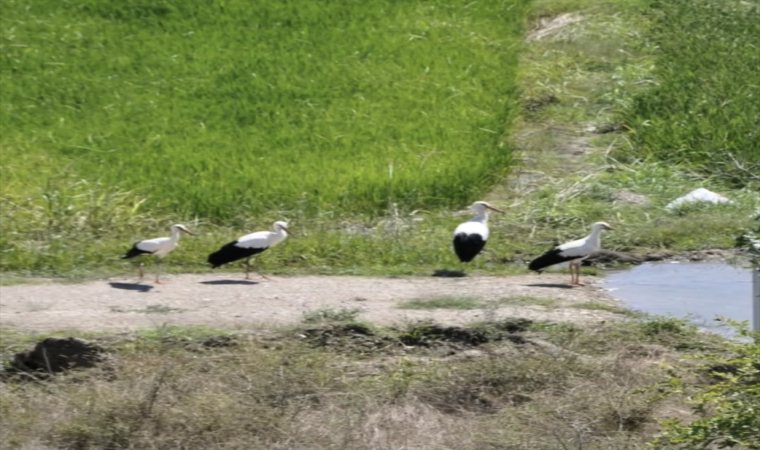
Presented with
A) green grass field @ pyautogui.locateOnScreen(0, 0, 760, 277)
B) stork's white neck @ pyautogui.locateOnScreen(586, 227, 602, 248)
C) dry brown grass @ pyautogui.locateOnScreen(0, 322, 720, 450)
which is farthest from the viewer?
green grass field @ pyautogui.locateOnScreen(0, 0, 760, 277)

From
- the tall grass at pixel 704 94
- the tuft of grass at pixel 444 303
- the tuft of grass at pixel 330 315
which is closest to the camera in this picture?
the tuft of grass at pixel 330 315

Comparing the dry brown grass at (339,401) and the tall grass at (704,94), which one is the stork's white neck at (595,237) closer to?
the tall grass at (704,94)

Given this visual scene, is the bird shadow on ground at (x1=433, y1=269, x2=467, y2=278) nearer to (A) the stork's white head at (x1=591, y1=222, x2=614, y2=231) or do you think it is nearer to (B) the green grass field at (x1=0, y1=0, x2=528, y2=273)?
(A) the stork's white head at (x1=591, y1=222, x2=614, y2=231)

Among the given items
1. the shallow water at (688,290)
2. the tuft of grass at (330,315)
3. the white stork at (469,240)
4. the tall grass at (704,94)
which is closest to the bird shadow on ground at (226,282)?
the white stork at (469,240)

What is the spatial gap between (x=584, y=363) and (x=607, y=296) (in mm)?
2191

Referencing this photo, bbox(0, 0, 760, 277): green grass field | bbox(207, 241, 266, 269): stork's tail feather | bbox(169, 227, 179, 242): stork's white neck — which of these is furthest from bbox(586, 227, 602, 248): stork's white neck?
bbox(169, 227, 179, 242): stork's white neck

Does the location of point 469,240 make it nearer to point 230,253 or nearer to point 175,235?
point 230,253

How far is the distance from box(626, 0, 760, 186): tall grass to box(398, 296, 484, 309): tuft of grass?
3.03m

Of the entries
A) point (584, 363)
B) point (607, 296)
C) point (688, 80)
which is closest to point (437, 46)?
point (688, 80)

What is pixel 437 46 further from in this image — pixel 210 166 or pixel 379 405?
pixel 379 405

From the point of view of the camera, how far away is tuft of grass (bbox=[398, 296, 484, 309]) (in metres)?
9.74

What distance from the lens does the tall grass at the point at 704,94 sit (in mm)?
13758

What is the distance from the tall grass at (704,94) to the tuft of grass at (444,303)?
9.94 ft

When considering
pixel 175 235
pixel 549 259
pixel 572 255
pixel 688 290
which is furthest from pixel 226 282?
pixel 688 290
